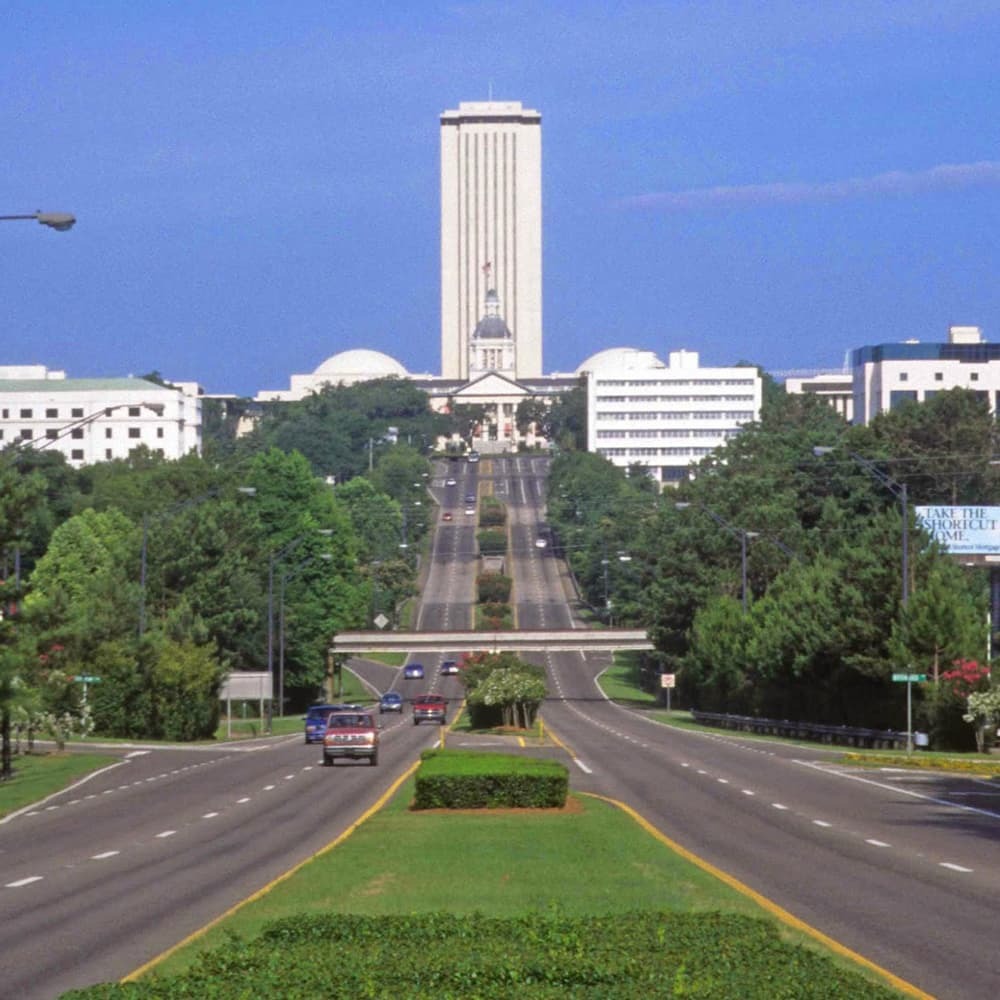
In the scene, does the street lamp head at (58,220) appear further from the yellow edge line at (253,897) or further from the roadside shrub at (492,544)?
the roadside shrub at (492,544)

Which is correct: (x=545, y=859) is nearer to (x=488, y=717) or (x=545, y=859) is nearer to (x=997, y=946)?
(x=997, y=946)

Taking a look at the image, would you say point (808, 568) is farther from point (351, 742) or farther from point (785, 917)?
point (785, 917)

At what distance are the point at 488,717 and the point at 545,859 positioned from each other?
54.8 metres

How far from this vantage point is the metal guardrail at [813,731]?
6531cm

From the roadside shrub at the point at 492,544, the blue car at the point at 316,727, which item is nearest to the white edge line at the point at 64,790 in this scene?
the blue car at the point at 316,727

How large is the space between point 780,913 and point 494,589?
143 m

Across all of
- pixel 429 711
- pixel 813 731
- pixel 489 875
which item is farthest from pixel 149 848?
pixel 429 711

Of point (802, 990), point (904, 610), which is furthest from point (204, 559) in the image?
point (802, 990)

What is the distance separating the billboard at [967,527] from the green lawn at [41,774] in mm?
49155

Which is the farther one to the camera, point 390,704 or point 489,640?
point 489,640

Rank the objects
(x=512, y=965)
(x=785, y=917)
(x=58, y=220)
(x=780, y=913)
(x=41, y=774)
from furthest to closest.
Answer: (x=41, y=774) → (x=58, y=220) → (x=780, y=913) → (x=785, y=917) → (x=512, y=965)

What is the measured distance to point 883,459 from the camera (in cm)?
13075

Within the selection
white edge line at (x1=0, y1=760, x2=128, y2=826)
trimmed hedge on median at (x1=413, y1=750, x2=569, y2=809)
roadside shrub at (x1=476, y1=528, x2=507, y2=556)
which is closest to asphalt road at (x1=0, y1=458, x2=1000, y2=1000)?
white edge line at (x1=0, y1=760, x2=128, y2=826)

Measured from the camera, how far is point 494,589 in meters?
163
